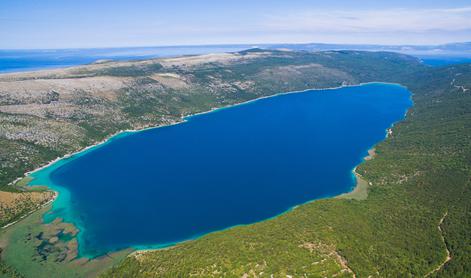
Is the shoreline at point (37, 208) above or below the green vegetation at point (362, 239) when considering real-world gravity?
below

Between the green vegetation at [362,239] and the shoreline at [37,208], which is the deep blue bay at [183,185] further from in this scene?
the green vegetation at [362,239]

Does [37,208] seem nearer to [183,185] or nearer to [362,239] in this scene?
[183,185]

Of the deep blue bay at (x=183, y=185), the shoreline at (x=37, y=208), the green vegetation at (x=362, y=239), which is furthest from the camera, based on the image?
the shoreline at (x=37, y=208)

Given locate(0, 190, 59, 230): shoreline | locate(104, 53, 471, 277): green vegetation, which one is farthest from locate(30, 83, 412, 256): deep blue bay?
locate(104, 53, 471, 277): green vegetation

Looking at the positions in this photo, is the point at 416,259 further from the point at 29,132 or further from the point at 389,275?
the point at 29,132

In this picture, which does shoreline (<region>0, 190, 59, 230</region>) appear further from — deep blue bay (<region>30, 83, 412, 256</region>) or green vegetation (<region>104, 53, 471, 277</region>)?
green vegetation (<region>104, 53, 471, 277</region>)

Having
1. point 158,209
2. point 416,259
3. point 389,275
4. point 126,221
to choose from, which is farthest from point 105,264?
point 416,259

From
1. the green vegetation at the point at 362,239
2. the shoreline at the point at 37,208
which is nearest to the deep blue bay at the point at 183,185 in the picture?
the shoreline at the point at 37,208

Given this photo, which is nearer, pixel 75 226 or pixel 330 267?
pixel 330 267

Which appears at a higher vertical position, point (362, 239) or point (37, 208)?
point (362, 239)

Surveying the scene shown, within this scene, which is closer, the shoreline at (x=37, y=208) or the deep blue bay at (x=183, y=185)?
the deep blue bay at (x=183, y=185)

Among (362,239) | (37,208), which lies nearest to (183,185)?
(37,208)
